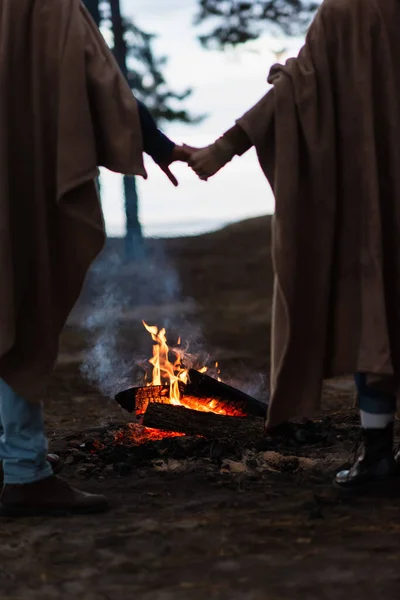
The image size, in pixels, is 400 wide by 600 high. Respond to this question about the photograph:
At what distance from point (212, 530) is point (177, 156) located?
66.7 inches

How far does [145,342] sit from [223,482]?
755cm

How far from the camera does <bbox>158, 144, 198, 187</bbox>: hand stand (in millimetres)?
4129

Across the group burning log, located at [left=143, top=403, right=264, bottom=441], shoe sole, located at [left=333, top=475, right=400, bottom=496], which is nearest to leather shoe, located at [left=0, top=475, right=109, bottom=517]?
shoe sole, located at [left=333, top=475, right=400, bottom=496]

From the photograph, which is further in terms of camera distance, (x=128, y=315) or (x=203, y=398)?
(x=128, y=315)

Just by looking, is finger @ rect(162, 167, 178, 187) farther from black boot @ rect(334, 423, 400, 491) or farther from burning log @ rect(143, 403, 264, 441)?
burning log @ rect(143, 403, 264, 441)

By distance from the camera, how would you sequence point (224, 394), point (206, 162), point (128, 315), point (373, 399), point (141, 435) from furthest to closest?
point (128, 315)
point (224, 394)
point (141, 435)
point (206, 162)
point (373, 399)

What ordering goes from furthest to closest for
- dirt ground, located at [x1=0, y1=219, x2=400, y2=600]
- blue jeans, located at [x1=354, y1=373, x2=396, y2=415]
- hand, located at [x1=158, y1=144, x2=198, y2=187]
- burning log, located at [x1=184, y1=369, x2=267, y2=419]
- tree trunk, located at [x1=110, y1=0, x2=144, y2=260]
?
tree trunk, located at [x1=110, y1=0, x2=144, y2=260]
burning log, located at [x1=184, y1=369, x2=267, y2=419]
hand, located at [x1=158, y1=144, x2=198, y2=187]
blue jeans, located at [x1=354, y1=373, x2=396, y2=415]
dirt ground, located at [x1=0, y1=219, x2=400, y2=600]

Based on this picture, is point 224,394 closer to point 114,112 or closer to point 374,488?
point 374,488

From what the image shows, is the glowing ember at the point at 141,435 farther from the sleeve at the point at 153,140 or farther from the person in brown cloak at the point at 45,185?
the sleeve at the point at 153,140

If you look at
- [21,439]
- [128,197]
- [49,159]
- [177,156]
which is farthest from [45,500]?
[128,197]

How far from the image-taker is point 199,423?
5.12 metres

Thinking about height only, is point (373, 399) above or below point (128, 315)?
above

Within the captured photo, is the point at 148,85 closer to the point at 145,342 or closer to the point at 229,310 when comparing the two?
the point at 229,310

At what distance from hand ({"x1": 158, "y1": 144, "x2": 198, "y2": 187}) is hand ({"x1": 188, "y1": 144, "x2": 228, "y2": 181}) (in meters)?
0.03
